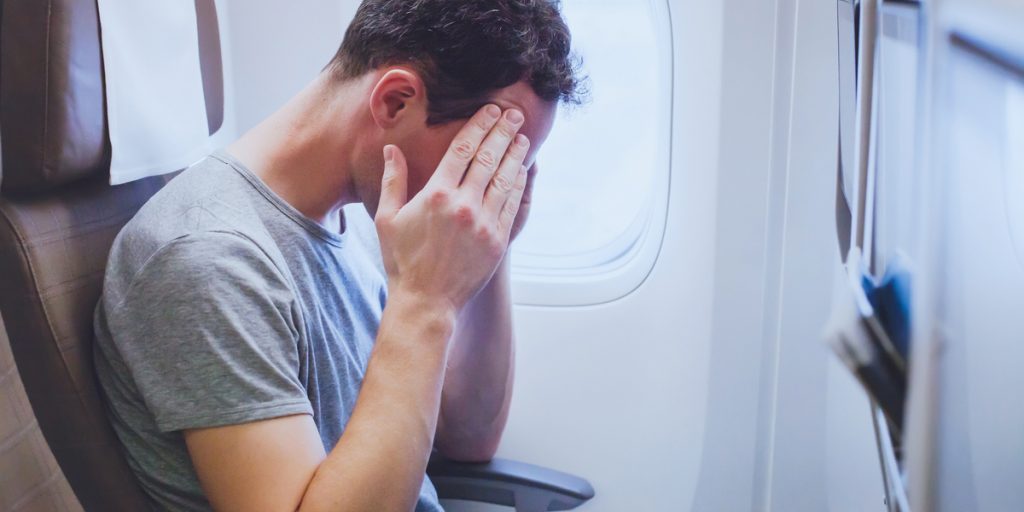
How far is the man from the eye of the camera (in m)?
0.93

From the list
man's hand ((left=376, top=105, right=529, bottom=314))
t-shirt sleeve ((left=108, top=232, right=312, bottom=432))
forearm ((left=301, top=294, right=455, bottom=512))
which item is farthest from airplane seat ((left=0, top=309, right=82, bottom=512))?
man's hand ((left=376, top=105, right=529, bottom=314))

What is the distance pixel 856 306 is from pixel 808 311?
104 cm

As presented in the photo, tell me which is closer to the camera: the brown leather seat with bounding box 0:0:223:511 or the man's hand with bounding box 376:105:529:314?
the brown leather seat with bounding box 0:0:223:511

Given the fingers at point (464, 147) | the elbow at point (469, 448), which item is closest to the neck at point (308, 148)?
the fingers at point (464, 147)

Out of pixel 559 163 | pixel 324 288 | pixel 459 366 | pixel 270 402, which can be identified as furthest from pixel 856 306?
pixel 559 163

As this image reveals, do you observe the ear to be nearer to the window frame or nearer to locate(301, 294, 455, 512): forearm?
locate(301, 294, 455, 512): forearm

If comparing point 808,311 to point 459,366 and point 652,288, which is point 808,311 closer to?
point 652,288

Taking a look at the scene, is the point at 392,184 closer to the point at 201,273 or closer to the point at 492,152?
the point at 492,152

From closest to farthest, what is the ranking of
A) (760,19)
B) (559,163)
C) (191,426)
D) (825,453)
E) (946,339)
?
(946,339)
(191,426)
(760,19)
(825,453)
(559,163)

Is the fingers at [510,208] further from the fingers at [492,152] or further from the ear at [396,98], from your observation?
the ear at [396,98]

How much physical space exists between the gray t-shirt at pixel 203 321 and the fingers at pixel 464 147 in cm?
Answer: 20

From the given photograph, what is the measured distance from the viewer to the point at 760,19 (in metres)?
1.52

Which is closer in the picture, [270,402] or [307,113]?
[270,402]

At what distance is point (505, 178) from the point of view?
114 centimetres
